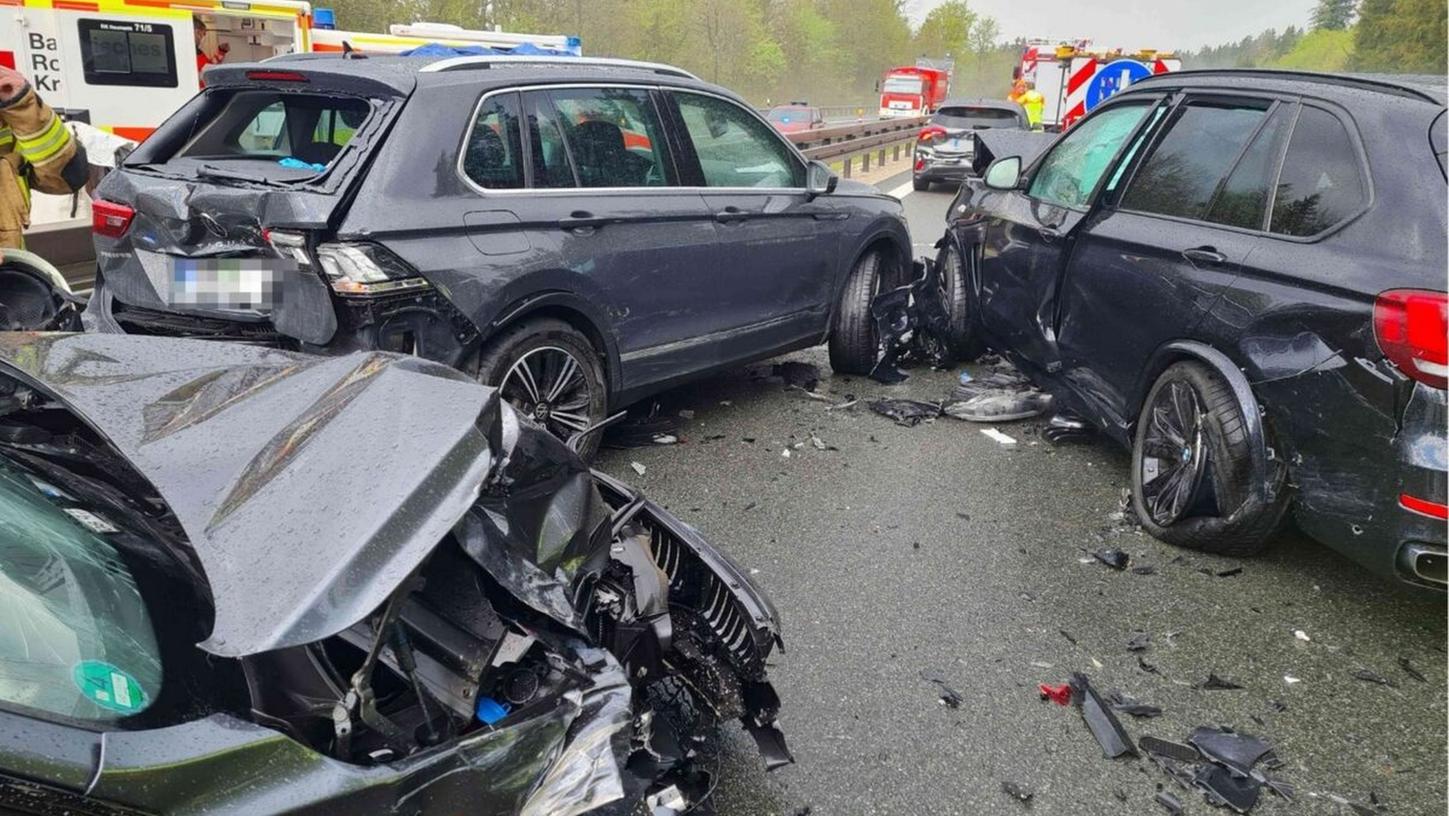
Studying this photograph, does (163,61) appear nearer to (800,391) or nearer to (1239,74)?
(800,391)

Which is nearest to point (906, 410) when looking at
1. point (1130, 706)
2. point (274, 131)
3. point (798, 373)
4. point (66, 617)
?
point (798, 373)

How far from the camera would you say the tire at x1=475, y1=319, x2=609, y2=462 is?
4297mm

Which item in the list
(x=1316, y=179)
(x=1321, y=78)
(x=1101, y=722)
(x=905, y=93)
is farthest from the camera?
(x=905, y=93)

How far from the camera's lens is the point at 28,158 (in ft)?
18.4

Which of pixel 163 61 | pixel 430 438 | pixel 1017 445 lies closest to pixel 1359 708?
pixel 1017 445

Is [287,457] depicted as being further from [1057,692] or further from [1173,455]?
[1173,455]

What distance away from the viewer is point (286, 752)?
1510 millimetres

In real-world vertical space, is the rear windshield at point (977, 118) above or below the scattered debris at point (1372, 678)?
→ above

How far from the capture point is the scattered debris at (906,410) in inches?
232

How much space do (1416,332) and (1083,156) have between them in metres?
2.49

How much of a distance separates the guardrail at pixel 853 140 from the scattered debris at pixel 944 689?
12.5 meters

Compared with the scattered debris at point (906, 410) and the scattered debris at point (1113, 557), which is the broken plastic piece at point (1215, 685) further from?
the scattered debris at point (906, 410)

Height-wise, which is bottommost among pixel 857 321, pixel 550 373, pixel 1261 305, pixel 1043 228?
pixel 857 321

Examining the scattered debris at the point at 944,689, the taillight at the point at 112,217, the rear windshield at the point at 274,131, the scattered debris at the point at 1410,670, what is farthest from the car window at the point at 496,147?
the scattered debris at the point at 1410,670
